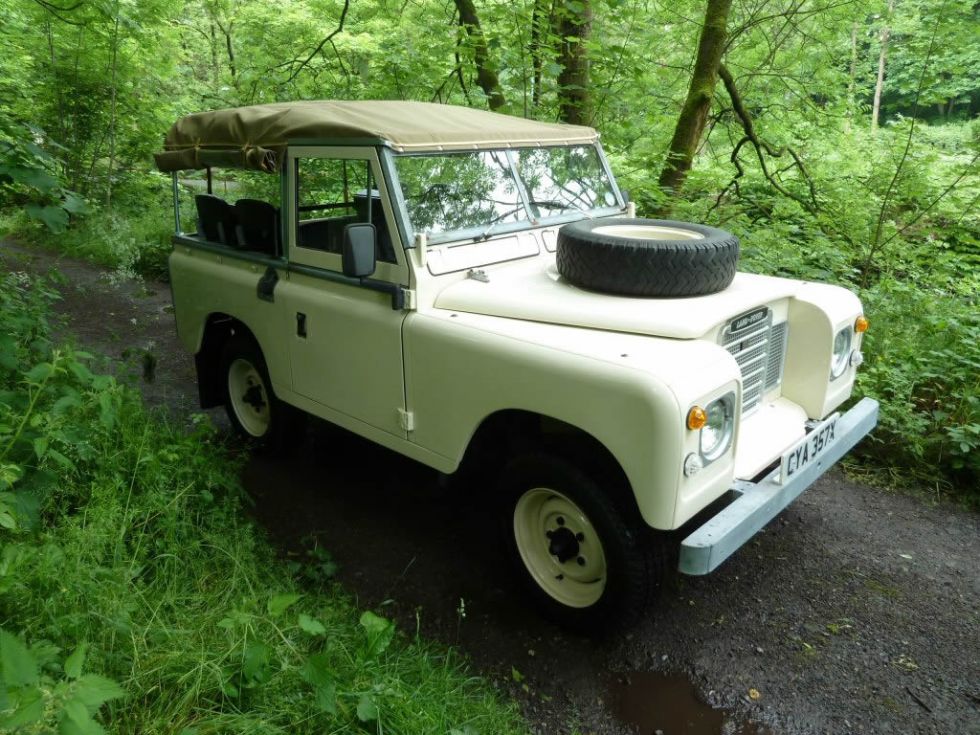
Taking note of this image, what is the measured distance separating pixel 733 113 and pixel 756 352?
20.8 feet

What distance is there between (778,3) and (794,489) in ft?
23.5

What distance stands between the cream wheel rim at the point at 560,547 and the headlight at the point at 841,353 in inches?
59.8

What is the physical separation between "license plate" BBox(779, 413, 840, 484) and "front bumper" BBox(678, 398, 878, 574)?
0.07ft

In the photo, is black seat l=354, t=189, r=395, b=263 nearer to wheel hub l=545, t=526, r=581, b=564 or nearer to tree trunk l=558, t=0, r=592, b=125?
wheel hub l=545, t=526, r=581, b=564

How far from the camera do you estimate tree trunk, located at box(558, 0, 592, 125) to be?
8.03 m

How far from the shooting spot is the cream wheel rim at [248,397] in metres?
4.96

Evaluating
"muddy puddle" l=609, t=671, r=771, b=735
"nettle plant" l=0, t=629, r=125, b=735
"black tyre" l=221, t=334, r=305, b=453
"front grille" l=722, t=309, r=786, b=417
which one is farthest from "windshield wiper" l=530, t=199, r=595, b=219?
"nettle plant" l=0, t=629, r=125, b=735

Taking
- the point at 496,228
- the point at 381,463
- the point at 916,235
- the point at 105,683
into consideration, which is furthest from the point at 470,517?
the point at 916,235

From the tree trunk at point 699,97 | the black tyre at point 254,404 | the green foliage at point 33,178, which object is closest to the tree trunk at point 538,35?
the tree trunk at point 699,97

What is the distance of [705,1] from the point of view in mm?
A: 8070

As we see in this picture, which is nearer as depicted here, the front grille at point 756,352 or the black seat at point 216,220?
the front grille at point 756,352

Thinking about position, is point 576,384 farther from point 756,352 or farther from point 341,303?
point 341,303

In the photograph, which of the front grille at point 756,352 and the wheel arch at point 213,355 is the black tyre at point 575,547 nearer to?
the front grille at point 756,352

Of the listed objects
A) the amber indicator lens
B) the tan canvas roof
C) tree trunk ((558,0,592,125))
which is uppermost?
tree trunk ((558,0,592,125))
